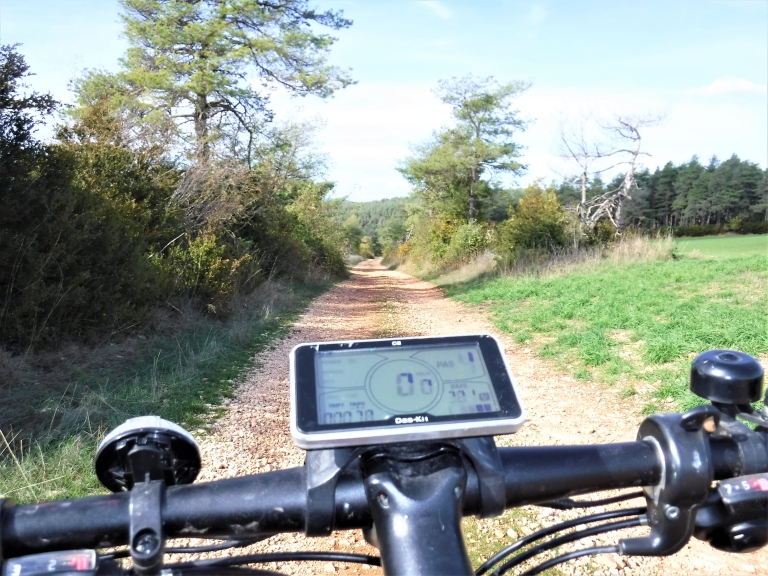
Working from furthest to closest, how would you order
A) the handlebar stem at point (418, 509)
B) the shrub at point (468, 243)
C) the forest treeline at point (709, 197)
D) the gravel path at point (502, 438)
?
the forest treeline at point (709, 197)
the shrub at point (468, 243)
the gravel path at point (502, 438)
the handlebar stem at point (418, 509)

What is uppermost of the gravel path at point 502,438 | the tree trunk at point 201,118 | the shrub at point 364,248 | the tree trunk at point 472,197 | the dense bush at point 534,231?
the tree trunk at point 201,118

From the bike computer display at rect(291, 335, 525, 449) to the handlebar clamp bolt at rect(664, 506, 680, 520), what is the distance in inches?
11.4

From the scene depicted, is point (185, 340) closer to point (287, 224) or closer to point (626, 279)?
point (626, 279)

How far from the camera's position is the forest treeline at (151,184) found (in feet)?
22.4

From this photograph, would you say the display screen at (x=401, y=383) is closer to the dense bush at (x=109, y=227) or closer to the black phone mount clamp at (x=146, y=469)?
the black phone mount clamp at (x=146, y=469)

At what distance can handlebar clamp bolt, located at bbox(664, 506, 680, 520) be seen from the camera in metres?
1.06

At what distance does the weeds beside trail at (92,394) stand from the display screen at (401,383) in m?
3.46

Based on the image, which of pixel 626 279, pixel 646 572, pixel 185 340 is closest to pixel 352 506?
pixel 646 572

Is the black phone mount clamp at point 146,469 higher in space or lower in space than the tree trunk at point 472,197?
lower

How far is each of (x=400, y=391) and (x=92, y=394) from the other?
5.36 meters

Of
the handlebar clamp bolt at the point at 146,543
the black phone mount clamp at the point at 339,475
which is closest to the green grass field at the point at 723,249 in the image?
the black phone mount clamp at the point at 339,475

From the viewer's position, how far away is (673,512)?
106cm

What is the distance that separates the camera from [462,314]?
12.8 metres

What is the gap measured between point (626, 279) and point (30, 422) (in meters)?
11.9
